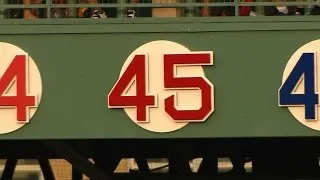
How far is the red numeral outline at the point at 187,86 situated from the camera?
9.95 metres

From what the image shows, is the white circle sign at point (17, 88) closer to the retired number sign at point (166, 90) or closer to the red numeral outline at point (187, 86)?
the retired number sign at point (166, 90)

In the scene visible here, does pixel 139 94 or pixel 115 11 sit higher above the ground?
pixel 115 11

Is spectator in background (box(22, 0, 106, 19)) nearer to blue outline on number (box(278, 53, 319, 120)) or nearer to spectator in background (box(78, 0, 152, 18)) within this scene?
spectator in background (box(78, 0, 152, 18))

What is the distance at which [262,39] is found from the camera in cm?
1005

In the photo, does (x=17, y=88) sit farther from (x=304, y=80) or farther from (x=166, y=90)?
(x=304, y=80)

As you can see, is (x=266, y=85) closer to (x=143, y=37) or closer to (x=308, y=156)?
(x=143, y=37)

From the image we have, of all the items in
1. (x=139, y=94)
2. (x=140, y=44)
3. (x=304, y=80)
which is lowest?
(x=139, y=94)

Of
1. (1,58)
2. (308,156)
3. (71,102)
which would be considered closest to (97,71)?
(71,102)

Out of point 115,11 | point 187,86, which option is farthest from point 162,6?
point 115,11

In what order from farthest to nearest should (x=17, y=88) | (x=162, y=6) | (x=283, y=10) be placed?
(x=283, y=10) → (x=162, y=6) → (x=17, y=88)

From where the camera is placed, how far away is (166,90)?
9.98 m

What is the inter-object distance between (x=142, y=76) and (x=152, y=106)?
0.37m

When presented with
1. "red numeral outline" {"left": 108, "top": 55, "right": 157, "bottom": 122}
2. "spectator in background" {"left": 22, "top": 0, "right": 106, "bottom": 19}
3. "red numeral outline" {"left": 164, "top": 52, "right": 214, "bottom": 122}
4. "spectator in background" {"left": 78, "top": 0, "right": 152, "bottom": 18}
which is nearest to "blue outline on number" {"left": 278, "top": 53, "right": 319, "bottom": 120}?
"red numeral outline" {"left": 164, "top": 52, "right": 214, "bottom": 122}

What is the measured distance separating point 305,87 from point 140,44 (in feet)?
6.50
